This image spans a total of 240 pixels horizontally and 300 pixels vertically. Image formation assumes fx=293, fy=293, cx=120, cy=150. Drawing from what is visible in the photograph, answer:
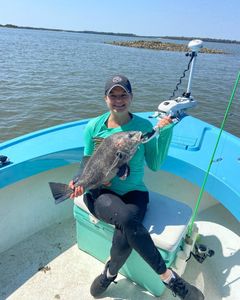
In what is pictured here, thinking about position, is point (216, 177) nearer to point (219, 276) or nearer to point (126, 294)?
point (219, 276)

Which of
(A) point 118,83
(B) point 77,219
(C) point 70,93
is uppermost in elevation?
(A) point 118,83

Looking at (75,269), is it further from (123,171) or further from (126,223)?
(123,171)

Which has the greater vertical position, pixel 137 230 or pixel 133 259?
pixel 137 230

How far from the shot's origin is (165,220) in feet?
7.29

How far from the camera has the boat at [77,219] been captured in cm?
246

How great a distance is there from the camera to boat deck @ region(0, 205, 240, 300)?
8.10 feet

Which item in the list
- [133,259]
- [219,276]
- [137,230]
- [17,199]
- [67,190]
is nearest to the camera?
[137,230]

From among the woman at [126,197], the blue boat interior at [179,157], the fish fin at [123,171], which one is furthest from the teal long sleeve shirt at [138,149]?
the blue boat interior at [179,157]

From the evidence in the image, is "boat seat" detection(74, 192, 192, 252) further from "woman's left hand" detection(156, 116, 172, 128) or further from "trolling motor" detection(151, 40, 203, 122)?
"trolling motor" detection(151, 40, 203, 122)

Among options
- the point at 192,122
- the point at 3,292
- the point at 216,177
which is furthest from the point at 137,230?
the point at 192,122

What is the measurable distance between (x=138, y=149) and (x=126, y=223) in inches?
21.2

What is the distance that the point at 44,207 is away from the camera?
313 centimetres

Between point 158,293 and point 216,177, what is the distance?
1074 millimetres

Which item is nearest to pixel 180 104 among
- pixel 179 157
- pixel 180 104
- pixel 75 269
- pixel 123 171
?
pixel 180 104
